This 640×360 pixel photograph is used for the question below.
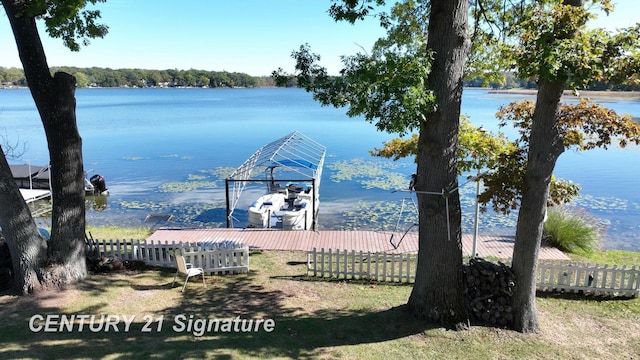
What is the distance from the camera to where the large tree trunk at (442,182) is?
20.8 feet

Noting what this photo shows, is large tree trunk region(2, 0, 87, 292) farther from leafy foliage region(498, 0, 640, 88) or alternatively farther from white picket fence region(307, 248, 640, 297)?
leafy foliage region(498, 0, 640, 88)

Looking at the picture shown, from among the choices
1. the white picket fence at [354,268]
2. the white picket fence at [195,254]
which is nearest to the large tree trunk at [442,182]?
the white picket fence at [354,268]

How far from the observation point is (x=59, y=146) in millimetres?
8438

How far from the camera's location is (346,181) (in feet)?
93.4

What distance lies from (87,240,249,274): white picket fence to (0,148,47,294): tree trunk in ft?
7.00

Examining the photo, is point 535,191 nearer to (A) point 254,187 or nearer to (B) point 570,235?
(B) point 570,235

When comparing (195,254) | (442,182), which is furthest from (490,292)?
(195,254)

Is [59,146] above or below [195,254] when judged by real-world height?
above

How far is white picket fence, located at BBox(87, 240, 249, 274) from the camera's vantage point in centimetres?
987

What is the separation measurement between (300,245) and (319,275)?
2591mm

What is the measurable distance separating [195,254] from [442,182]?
5962 millimetres

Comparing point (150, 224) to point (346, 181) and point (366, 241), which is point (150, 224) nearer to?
point (366, 241)

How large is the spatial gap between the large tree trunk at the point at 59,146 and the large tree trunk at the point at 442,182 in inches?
269

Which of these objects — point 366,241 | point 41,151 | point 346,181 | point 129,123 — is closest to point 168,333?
point 366,241
